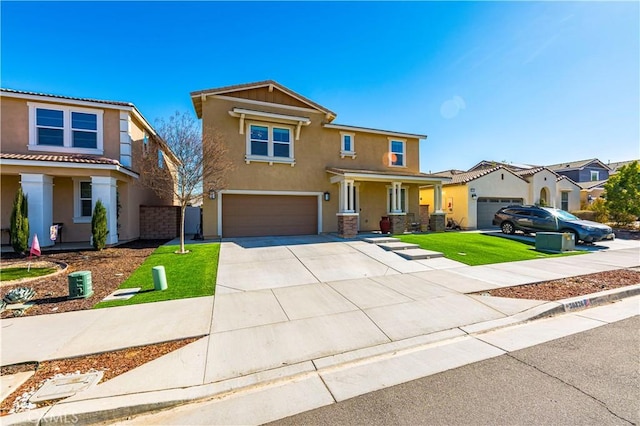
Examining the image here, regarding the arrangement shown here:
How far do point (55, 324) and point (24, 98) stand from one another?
11843mm

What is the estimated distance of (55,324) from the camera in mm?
4648

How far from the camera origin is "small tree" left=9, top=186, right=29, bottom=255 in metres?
9.37

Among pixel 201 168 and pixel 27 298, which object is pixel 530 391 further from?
Result: pixel 201 168

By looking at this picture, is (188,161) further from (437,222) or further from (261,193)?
(437,222)

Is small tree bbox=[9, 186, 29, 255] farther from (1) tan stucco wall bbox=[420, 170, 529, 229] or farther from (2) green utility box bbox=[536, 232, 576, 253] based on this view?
(1) tan stucco wall bbox=[420, 170, 529, 229]

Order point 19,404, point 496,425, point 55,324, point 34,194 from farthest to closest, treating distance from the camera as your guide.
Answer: point 34,194 < point 55,324 < point 19,404 < point 496,425

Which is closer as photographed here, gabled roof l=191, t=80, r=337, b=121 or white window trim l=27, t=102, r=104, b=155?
white window trim l=27, t=102, r=104, b=155

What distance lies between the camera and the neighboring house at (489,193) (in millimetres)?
18922

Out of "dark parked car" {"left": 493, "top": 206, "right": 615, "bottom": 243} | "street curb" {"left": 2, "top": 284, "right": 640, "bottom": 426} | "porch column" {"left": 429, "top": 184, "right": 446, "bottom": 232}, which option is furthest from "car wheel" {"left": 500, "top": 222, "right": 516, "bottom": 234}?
"street curb" {"left": 2, "top": 284, "right": 640, "bottom": 426}

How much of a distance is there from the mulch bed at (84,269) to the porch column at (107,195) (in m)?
0.81

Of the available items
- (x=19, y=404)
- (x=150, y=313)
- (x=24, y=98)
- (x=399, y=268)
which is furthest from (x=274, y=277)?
(x=24, y=98)

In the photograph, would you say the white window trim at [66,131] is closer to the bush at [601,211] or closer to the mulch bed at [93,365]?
the mulch bed at [93,365]

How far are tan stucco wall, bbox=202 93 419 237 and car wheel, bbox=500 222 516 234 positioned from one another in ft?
16.4

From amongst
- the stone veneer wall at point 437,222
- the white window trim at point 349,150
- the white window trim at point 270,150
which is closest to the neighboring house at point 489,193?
the stone veneer wall at point 437,222
